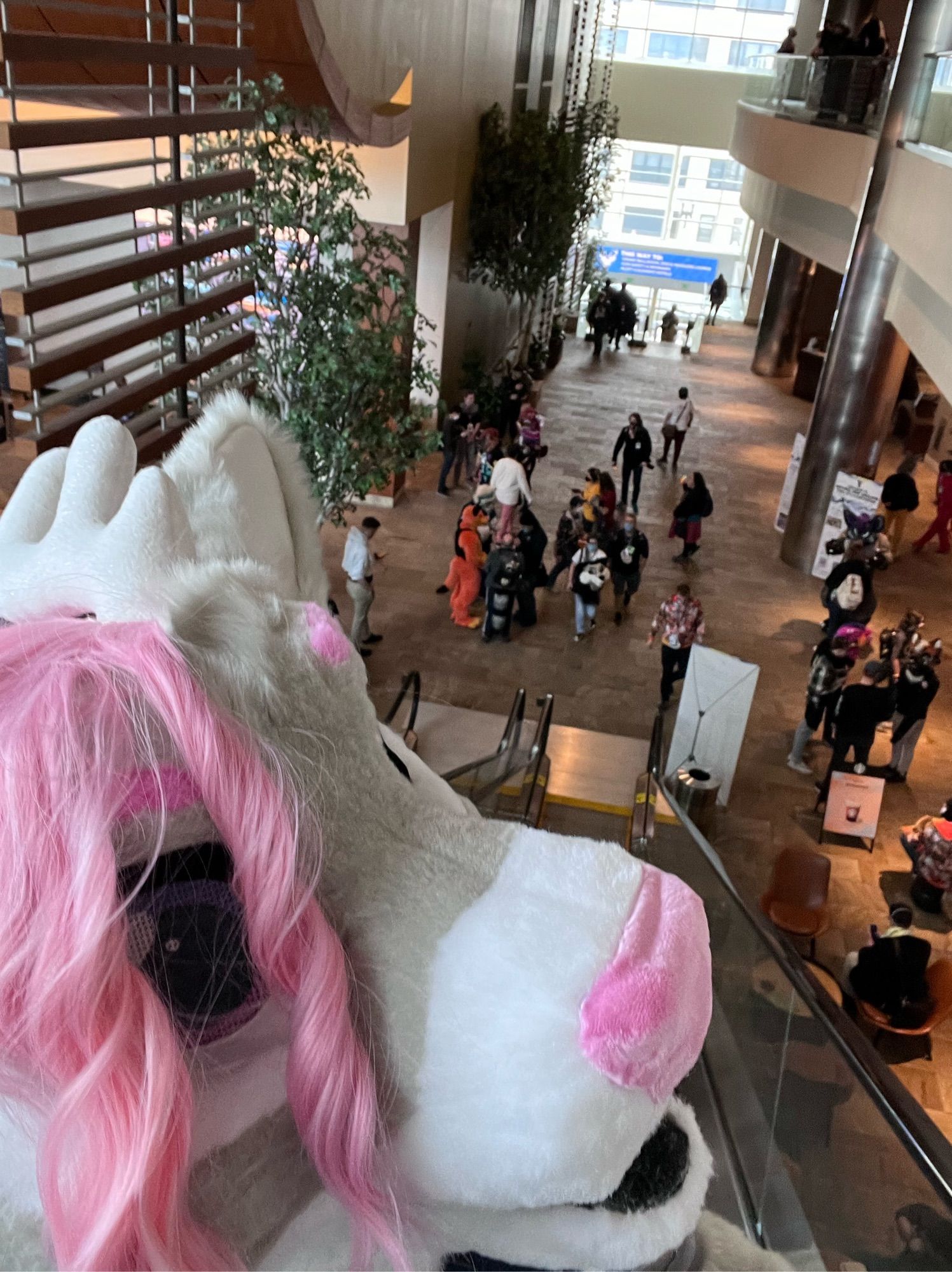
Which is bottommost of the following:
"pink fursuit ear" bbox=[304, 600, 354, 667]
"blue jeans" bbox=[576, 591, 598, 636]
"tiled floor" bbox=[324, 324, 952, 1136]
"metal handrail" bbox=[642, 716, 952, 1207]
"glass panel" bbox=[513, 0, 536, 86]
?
"tiled floor" bbox=[324, 324, 952, 1136]

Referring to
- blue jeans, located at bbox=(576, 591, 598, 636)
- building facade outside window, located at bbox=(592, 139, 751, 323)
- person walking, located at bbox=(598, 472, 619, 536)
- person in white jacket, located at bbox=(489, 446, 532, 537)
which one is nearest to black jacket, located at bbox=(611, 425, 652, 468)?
person walking, located at bbox=(598, 472, 619, 536)

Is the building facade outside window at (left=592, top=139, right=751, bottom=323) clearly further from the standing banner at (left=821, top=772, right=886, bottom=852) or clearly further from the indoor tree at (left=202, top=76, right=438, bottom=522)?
the standing banner at (left=821, top=772, right=886, bottom=852)

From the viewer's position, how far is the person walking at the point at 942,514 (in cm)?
1109

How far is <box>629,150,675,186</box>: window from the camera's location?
2930 cm

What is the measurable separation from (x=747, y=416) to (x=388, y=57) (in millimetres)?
10405

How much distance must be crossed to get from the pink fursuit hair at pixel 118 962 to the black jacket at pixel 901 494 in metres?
11.3

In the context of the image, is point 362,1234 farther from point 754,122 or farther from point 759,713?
point 754,122

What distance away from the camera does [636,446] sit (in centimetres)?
1113

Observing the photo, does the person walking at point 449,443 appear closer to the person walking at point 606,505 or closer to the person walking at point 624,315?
the person walking at point 606,505

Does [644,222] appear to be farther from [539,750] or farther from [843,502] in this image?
[539,750]

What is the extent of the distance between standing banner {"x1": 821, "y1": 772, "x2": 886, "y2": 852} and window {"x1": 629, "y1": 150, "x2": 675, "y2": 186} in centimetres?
2723

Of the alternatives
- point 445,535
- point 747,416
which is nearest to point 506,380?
point 445,535

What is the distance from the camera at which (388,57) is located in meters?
8.45

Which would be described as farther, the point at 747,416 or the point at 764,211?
Result: the point at 747,416
